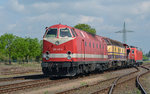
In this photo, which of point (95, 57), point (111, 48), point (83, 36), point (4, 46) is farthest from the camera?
point (4, 46)

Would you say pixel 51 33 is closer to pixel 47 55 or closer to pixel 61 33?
pixel 61 33

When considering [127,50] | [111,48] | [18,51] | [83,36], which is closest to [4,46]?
[18,51]

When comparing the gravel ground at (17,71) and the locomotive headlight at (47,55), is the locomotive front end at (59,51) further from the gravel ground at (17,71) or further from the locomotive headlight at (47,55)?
the gravel ground at (17,71)

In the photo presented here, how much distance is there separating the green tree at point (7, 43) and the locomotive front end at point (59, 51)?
40695 millimetres

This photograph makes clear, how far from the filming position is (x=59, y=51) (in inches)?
658

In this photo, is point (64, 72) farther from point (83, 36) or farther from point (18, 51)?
point (18, 51)

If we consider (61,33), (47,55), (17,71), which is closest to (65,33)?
(61,33)

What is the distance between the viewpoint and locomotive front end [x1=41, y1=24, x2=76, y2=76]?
653 inches

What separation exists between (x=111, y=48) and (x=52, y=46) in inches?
466

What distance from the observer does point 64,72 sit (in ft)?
55.8

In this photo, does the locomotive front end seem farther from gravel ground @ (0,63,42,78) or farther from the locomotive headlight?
gravel ground @ (0,63,42,78)

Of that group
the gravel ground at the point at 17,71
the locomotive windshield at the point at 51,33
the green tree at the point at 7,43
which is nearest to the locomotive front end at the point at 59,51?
the locomotive windshield at the point at 51,33

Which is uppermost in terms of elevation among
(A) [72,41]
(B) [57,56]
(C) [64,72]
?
Answer: (A) [72,41]

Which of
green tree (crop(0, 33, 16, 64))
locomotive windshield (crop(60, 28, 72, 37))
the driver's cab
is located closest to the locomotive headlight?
the driver's cab
